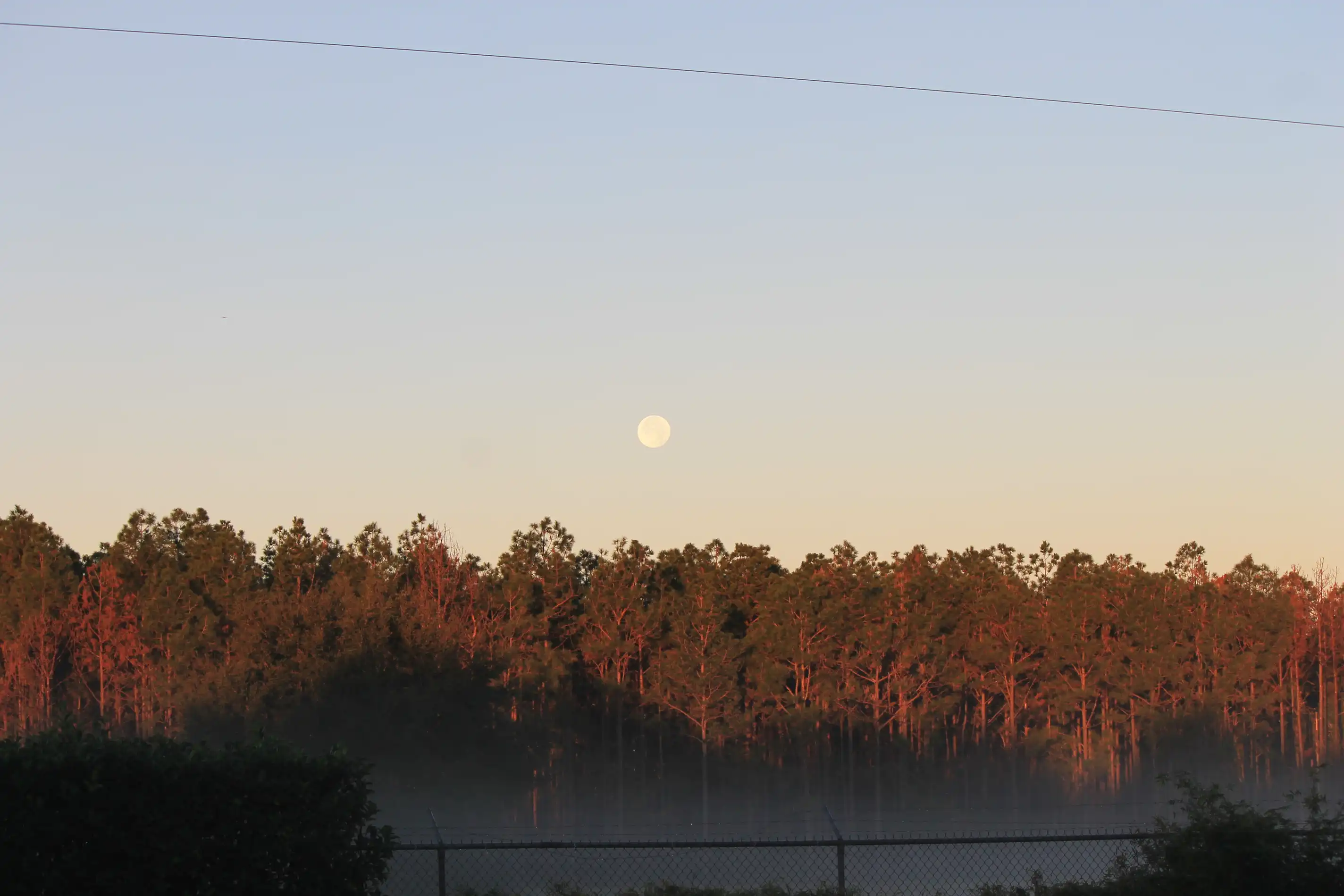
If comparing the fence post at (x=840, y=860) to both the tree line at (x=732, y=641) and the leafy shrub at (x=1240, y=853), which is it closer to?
the leafy shrub at (x=1240, y=853)

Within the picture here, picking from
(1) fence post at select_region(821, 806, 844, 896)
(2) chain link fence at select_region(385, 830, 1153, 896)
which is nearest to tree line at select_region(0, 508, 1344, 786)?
(2) chain link fence at select_region(385, 830, 1153, 896)

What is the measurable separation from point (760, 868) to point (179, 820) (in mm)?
25284

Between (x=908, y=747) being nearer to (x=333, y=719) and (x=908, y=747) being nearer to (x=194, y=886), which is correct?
(x=333, y=719)

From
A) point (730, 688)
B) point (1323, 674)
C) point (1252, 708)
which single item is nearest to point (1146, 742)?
point (1252, 708)

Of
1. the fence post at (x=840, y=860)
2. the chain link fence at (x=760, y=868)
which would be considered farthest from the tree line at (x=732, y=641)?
the fence post at (x=840, y=860)

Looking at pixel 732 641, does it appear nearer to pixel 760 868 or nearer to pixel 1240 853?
pixel 760 868

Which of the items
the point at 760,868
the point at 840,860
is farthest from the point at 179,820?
the point at 760,868

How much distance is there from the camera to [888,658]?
6366cm

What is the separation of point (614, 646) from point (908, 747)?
14.6 metres

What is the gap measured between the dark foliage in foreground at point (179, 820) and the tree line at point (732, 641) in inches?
1599

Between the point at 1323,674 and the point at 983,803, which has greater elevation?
the point at 1323,674

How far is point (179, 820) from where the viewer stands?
11.2 metres

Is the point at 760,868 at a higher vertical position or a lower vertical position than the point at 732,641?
lower

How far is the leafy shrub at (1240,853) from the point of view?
12742 millimetres
